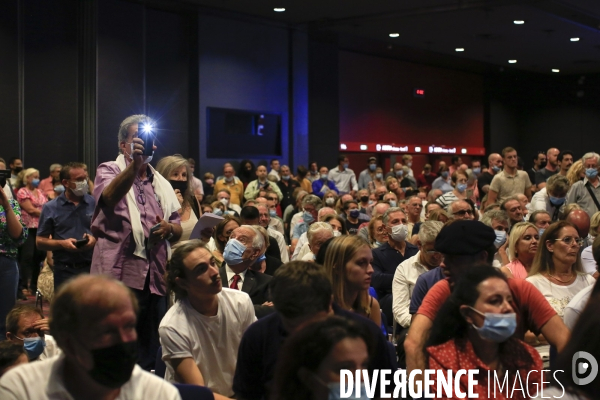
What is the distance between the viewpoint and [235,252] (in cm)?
512

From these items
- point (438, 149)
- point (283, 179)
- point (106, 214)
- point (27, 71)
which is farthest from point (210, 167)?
point (106, 214)

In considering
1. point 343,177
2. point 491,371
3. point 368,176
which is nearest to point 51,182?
point 343,177

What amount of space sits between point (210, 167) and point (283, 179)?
1.81 m

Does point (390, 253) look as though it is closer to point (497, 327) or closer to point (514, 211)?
Answer: point (514, 211)

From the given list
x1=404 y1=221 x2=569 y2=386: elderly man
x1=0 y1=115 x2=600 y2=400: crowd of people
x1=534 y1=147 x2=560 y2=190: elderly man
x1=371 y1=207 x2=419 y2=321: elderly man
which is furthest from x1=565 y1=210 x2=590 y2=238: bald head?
x1=534 y1=147 x2=560 y2=190: elderly man

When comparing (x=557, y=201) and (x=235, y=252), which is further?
(x=557, y=201)

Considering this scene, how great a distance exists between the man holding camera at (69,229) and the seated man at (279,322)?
258 cm

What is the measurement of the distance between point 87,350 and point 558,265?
3.44 m

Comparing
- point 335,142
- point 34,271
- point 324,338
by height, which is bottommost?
point 34,271

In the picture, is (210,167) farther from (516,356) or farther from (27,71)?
(516,356)

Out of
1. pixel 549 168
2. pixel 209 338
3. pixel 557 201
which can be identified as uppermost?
pixel 549 168

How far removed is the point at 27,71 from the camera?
1330 centimetres

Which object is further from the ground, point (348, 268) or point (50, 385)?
point (348, 268)

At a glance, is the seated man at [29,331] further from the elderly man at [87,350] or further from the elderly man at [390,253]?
the elderly man at [390,253]
